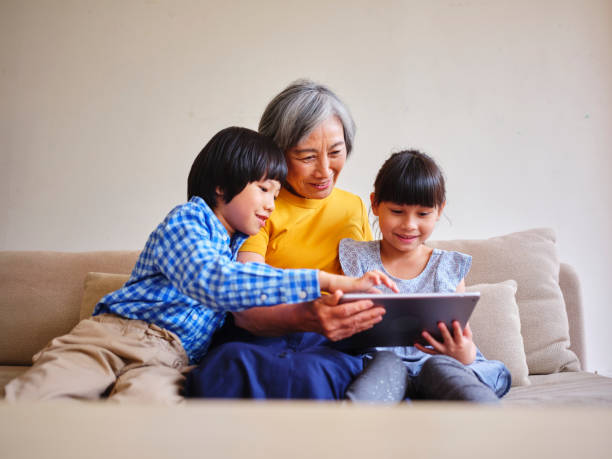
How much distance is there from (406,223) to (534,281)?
2.20 feet

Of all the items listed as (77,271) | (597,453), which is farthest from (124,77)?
(597,453)

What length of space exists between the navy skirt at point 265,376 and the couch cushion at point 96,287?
2.41ft

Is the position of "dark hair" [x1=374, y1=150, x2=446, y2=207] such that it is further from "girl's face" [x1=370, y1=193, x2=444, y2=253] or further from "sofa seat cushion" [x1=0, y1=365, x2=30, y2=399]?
"sofa seat cushion" [x1=0, y1=365, x2=30, y2=399]

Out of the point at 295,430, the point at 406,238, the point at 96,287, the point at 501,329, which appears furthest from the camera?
the point at 96,287

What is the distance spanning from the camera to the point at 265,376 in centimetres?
99

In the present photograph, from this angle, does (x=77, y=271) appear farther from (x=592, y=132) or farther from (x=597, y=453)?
(x=592, y=132)

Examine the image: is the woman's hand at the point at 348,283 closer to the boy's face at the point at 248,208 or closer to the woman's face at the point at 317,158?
the boy's face at the point at 248,208

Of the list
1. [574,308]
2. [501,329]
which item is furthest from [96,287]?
[574,308]

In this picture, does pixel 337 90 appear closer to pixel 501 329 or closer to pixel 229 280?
pixel 501 329

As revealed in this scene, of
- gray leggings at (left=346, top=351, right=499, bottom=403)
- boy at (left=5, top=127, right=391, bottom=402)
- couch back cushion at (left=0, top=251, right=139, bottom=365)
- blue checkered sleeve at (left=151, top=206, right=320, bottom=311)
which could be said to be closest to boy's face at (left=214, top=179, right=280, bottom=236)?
boy at (left=5, top=127, right=391, bottom=402)

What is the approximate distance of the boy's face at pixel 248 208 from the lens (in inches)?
50.1

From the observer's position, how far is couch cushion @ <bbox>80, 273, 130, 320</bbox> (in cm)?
162

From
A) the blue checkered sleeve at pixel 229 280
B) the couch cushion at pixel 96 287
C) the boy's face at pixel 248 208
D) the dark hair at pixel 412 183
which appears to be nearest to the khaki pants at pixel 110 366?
the blue checkered sleeve at pixel 229 280

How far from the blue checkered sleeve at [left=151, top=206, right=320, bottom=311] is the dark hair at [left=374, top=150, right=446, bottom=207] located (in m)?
0.46
